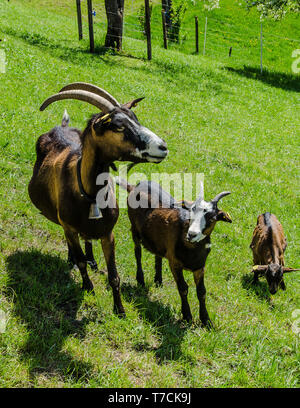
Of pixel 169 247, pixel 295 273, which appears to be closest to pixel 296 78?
pixel 295 273

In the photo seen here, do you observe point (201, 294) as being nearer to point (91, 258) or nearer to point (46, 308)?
point (91, 258)

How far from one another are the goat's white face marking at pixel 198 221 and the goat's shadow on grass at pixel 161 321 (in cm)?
119

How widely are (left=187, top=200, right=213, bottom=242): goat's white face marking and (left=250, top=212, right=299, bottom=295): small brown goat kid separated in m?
2.34

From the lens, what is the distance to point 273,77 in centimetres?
2458

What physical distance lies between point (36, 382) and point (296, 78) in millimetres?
25966

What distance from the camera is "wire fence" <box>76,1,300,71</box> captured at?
2783 centimetres

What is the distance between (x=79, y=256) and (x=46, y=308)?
0.72 m

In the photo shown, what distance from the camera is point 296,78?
25547 millimetres

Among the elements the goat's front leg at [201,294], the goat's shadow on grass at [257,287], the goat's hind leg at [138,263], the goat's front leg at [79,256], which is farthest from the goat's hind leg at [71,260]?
the goat's shadow on grass at [257,287]

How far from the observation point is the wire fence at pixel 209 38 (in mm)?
27828

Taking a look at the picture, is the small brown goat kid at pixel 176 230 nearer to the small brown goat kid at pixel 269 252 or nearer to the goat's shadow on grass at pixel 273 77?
the small brown goat kid at pixel 269 252

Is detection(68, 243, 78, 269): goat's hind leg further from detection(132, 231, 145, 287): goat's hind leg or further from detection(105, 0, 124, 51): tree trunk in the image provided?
detection(105, 0, 124, 51): tree trunk

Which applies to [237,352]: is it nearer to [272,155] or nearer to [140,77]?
[272,155]
